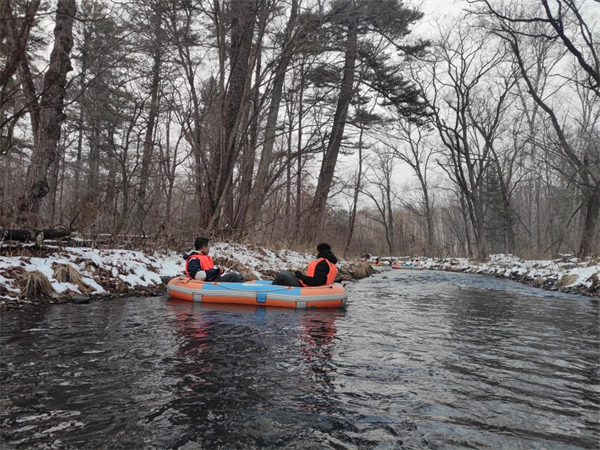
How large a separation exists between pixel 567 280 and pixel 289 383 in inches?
468

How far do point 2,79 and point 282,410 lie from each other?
6.89 metres

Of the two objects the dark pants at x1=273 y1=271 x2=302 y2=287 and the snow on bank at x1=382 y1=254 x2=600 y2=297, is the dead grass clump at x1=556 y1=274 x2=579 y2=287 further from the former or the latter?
the dark pants at x1=273 y1=271 x2=302 y2=287

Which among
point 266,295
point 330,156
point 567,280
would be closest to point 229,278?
point 266,295

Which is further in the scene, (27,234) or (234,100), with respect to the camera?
(234,100)

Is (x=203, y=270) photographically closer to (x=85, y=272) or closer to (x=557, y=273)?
(x=85, y=272)

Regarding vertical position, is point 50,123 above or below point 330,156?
below

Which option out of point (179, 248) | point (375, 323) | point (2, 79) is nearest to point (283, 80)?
point (179, 248)

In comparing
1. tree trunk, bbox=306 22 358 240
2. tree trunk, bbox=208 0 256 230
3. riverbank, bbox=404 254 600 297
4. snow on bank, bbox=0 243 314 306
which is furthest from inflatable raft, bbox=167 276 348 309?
tree trunk, bbox=306 22 358 240

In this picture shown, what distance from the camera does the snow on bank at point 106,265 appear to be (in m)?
6.89

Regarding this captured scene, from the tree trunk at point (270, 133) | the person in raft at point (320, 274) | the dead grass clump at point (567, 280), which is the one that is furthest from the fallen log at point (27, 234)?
the dead grass clump at point (567, 280)

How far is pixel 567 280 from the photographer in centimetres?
1201

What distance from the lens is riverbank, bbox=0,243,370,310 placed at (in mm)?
6609

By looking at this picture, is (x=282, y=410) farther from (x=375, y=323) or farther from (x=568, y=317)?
(x=568, y=317)

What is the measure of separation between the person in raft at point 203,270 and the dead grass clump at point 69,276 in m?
1.90
